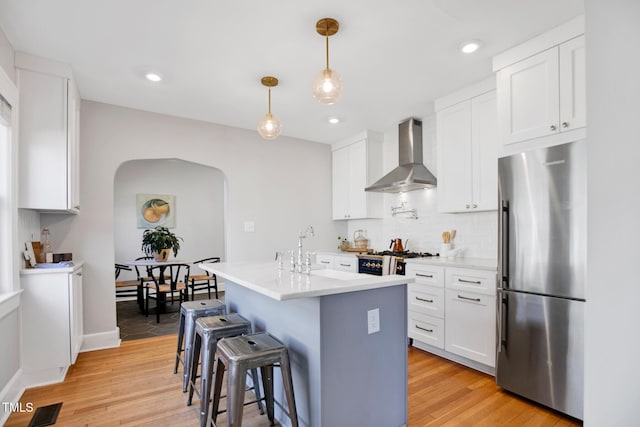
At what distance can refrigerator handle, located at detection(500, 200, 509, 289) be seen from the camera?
2.49 m

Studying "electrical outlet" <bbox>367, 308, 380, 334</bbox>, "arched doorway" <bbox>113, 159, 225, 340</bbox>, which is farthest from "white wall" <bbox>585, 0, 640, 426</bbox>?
"arched doorway" <bbox>113, 159, 225, 340</bbox>

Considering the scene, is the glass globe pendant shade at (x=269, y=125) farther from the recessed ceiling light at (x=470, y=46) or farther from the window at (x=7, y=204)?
the window at (x=7, y=204)

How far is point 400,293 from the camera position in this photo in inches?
81.3

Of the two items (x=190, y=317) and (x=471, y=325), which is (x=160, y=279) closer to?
(x=190, y=317)

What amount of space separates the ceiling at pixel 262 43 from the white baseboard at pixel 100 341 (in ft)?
8.32

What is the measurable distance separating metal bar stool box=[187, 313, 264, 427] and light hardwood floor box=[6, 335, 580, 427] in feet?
0.72

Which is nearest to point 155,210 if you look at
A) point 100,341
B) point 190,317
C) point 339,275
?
point 100,341

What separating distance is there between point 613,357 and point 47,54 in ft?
12.7

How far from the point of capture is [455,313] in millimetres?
3051

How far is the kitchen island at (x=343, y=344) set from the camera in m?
1.77

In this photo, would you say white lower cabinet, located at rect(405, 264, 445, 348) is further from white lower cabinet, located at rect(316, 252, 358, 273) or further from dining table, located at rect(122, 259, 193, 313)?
dining table, located at rect(122, 259, 193, 313)

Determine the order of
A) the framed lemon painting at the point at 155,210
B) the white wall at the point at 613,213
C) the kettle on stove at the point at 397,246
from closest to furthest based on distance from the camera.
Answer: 1. the white wall at the point at 613,213
2. the kettle on stove at the point at 397,246
3. the framed lemon painting at the point at 155,210

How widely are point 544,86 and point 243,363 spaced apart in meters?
2.81

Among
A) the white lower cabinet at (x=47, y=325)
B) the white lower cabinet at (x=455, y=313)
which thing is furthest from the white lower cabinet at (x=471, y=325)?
the white lower cabinet at (x=47, y=325)
